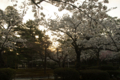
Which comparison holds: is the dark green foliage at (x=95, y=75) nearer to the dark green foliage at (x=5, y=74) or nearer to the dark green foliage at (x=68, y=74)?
the dark green foliage at (x=68, y=74)

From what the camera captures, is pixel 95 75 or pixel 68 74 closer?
pixel 95 75

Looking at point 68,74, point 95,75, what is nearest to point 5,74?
point 68,74

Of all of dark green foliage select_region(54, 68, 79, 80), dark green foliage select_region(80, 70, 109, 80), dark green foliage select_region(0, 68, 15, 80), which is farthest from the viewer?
dark green foliage select_region(54, 68, 79, 80)

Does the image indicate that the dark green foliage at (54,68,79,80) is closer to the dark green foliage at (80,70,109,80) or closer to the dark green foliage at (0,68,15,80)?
the dark green foliage at (80,70,109,80)

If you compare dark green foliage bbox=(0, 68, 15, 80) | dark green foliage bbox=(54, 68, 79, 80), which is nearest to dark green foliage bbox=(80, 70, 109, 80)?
dark green foliage bbox=(54, 68, 79, 80)

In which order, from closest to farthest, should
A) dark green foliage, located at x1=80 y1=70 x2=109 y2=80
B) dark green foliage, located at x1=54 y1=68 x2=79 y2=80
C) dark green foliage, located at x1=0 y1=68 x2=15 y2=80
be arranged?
1. dark green foliage, located at x1=0 y1=68 x2=15 y2=80
2. dark green foliage, located at x1=80 y1=70 x2=109 y2=80
3. dark green foliage, located at x1=54 y1=68 x2=79 y2=80

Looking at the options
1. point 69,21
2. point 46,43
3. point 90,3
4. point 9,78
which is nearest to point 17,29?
point 46,43

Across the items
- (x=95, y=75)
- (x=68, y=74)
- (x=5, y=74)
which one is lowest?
(x=95, y=75)

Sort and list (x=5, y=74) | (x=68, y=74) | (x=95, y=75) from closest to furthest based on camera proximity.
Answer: (x=5, y=74) < (x=95, y=75) < (x=68, y=74)

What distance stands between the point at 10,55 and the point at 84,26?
15.7m

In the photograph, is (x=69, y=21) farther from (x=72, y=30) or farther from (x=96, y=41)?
(x=96, y=41)

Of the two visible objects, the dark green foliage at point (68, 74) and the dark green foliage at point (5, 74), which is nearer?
the dark green foliage at point (5, 74)

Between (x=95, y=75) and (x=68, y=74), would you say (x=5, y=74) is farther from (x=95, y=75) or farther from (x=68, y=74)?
(x=95, y=75)

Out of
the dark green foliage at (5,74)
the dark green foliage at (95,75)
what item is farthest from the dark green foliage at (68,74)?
the dark green foliage at (5,74)
